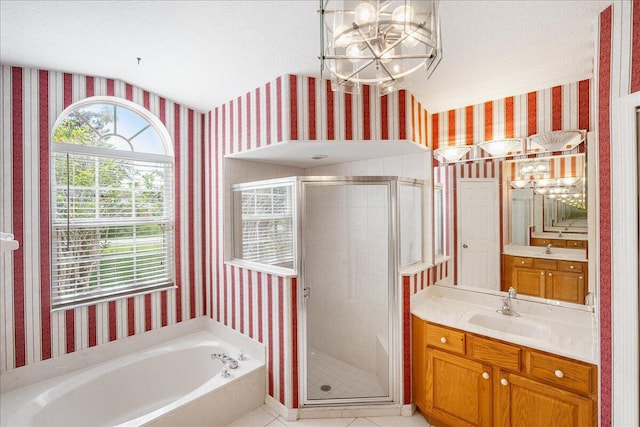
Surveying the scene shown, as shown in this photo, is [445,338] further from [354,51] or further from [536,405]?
[354,51]

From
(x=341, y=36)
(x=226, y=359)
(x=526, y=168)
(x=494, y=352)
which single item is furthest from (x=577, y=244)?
(x=226, y=359)

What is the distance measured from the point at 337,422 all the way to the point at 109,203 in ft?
8.35

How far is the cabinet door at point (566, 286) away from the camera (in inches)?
82.2

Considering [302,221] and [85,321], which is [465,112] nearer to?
[302,221]

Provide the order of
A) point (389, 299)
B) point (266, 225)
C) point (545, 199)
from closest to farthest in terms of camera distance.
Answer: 1. point (545, 199)
2. point (389, 299)
3. point (266, 225)

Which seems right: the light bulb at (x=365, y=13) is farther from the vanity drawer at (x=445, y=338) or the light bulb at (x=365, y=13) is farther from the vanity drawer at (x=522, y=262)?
the vanity drawer at (x=522, y=262)

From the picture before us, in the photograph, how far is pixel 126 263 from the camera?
277cm

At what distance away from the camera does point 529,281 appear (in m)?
2.29

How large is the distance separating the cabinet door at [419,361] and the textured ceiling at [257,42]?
177cm

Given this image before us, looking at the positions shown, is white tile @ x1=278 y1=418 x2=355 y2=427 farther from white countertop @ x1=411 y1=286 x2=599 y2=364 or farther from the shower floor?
white countertop @ x1=411 y1=286 x2=599 y2=364

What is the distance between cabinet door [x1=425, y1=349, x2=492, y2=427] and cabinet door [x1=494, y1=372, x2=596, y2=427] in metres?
0.09

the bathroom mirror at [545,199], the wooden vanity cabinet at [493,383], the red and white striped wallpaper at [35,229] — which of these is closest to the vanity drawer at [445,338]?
the wooden vanity cabinet at [493,383]

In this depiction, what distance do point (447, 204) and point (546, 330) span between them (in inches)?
43.8

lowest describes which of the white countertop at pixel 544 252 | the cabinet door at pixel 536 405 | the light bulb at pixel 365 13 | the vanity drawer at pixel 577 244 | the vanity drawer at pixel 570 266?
the cabinet door at pixel 536 405
